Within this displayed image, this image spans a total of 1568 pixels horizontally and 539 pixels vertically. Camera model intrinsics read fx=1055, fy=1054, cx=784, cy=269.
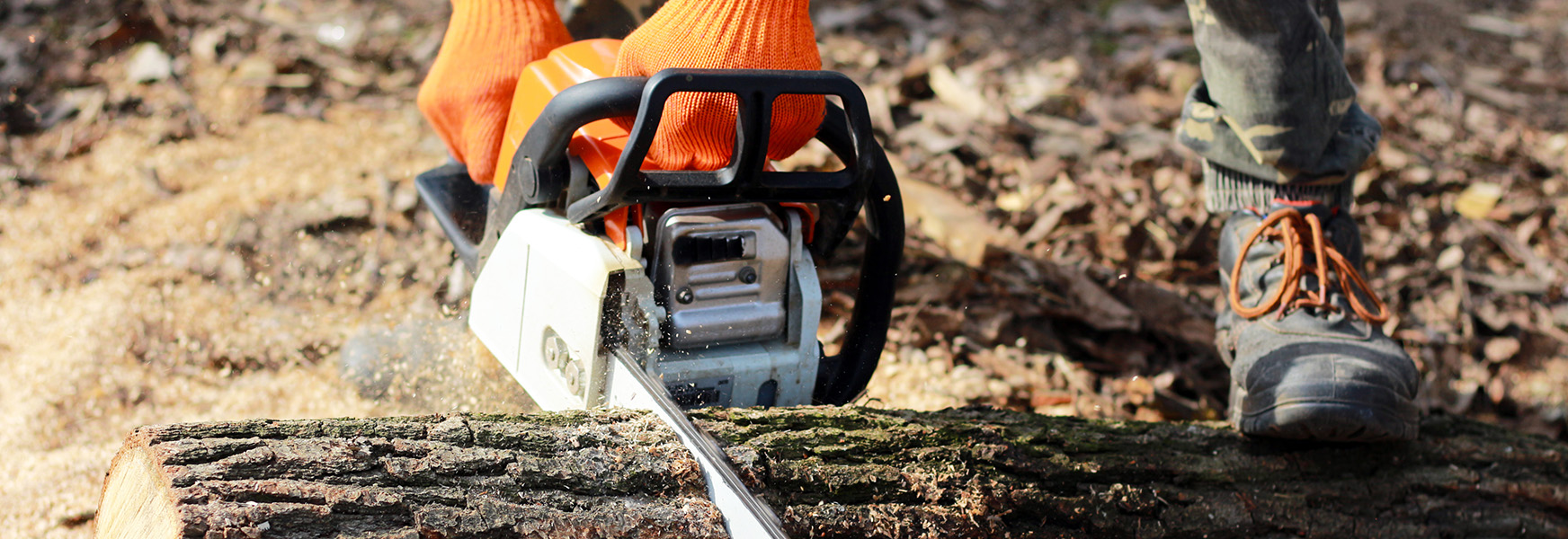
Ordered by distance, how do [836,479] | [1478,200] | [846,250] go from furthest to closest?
[1478,200], [846,250], [836,479]

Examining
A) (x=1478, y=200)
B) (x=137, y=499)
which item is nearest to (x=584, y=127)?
(x=137, y=499)

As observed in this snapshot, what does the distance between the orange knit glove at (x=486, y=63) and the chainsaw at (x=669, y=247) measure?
14 cm

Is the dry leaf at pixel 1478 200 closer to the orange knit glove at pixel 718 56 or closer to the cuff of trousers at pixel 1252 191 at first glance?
the cuff of trousers at pixel 1252 191

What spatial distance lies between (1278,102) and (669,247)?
1401 mm

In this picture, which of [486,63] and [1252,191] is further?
[1252,191]

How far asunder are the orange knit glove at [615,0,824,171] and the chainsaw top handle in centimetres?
4

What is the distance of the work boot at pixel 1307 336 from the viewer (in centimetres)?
197

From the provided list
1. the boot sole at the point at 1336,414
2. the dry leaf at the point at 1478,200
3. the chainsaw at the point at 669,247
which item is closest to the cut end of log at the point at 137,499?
the chainsaw at the point at 669,247

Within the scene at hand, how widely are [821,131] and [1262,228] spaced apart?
41.4 inches

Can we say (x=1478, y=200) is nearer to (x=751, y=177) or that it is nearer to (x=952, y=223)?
(x=952, y=223)

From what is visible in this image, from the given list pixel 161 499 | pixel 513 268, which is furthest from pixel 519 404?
pixel 161 499

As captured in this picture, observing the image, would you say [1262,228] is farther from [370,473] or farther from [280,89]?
[280,89]

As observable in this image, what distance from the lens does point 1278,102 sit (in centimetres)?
229

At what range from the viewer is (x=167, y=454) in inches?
49.6
